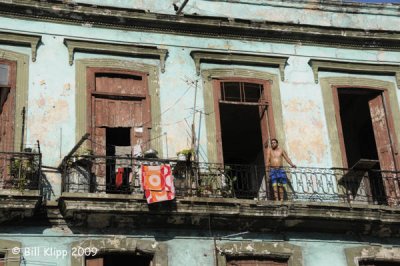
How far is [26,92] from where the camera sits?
523 inches

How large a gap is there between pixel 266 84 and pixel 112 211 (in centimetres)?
438

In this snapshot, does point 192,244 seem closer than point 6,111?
Yes

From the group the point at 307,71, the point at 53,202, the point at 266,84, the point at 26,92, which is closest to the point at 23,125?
the point at 26,92

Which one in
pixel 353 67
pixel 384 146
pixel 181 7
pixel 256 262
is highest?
pixel 181 7

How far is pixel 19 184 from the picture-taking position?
39.3ft

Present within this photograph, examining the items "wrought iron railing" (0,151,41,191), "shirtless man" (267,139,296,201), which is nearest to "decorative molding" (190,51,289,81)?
"shirtless man" (267,139,296,201)

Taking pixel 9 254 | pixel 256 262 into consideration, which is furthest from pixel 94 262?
pixel 256 262

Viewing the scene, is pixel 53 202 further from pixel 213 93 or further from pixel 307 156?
pixel 307 156

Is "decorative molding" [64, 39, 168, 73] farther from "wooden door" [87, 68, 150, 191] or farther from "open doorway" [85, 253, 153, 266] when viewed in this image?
"open doorway" [85, 253, 153, 266]

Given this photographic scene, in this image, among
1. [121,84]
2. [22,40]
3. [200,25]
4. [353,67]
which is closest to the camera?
[22,40]

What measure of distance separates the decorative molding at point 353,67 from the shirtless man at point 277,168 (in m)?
2.01

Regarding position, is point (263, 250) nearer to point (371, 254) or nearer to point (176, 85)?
point (371, 254)

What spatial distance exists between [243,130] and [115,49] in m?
5.56

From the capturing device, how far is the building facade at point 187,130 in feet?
40.0
